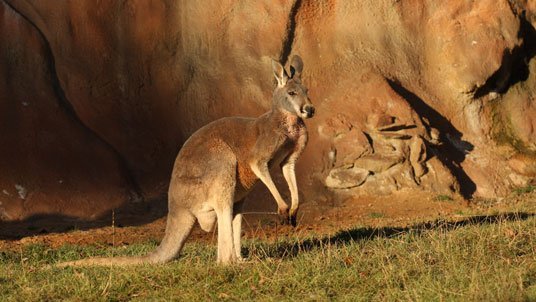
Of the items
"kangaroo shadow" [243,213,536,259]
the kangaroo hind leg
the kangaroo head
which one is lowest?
"kangaroo shadow" [243,213,536,259]

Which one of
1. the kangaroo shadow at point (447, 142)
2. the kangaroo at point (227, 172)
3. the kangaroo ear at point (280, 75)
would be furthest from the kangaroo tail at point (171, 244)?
the kangaroo shadow at point (447, 142)

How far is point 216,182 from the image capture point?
664 cm

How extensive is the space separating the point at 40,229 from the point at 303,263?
18.9 feet

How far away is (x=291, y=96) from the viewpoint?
23.4 ft

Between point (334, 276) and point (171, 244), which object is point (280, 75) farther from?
point (334, 276)

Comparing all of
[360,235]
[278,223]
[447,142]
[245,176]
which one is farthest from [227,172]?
[447,142]

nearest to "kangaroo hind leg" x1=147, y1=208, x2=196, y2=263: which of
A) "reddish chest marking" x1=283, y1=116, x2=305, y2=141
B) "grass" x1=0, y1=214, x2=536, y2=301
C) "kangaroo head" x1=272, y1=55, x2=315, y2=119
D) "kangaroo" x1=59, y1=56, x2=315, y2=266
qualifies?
"kangaroo" x1=59, y1=56, x2=315, y2=266

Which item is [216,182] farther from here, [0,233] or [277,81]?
[0,233]

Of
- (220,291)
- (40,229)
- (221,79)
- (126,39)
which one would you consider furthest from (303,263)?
(126,39)

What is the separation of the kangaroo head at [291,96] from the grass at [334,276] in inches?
47.6

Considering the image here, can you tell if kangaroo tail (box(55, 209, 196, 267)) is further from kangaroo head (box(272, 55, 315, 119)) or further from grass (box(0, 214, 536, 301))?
kangaroo head (box(272, 55, 315, 119))

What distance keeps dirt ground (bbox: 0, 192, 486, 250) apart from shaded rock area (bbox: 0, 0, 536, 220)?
30 cm

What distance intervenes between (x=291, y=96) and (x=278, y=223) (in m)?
3.48

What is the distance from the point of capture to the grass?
522 centimetres
